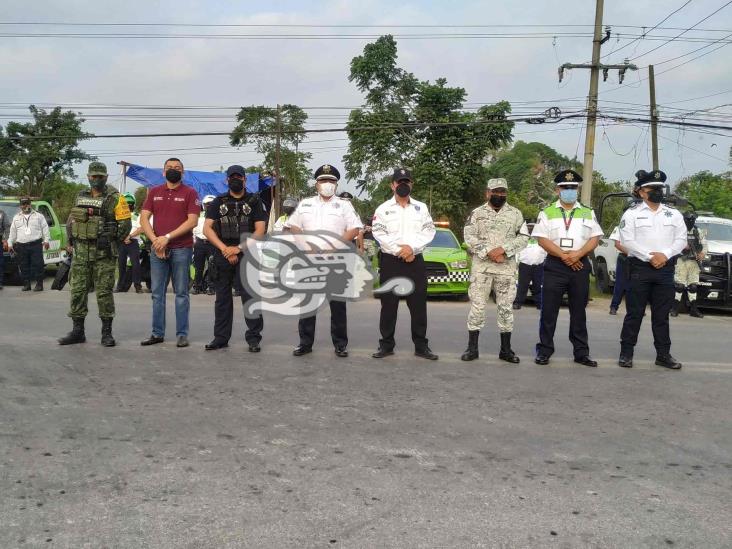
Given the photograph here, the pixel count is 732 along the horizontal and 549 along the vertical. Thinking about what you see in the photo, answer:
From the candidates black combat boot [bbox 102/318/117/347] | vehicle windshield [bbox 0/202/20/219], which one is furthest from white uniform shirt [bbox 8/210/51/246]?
black combat boot [bbox 102/318/117/347]

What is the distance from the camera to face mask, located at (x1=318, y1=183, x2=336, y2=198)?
6.92 metres

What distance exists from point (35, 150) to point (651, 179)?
3826cm

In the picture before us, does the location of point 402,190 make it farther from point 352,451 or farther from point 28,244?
point 28,244

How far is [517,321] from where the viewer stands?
389 inches

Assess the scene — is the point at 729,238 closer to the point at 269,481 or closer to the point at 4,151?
the point at 269,481

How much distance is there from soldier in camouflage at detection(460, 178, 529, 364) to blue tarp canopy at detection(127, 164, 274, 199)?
14.4m

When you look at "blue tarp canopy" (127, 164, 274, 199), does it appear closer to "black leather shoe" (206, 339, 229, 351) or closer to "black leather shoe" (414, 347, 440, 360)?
"black leather shoe" (206, 339, 229, 351)

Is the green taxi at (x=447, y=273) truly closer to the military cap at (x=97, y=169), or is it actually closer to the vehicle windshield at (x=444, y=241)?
the vehicle windshield at (x=444, y=241)

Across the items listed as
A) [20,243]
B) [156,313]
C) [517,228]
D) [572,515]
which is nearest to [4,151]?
[20,243]

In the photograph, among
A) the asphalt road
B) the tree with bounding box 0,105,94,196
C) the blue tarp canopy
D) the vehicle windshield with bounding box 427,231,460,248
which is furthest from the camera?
the tree with bounding box 0,105,94,196

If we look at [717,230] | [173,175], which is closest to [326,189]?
[173,175]

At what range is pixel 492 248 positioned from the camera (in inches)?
263

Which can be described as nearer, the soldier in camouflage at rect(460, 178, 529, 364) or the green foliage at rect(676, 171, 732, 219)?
the soldier in camouflage at rect(460, 178, 529, 364)

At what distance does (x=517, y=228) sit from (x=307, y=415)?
10.8ft
